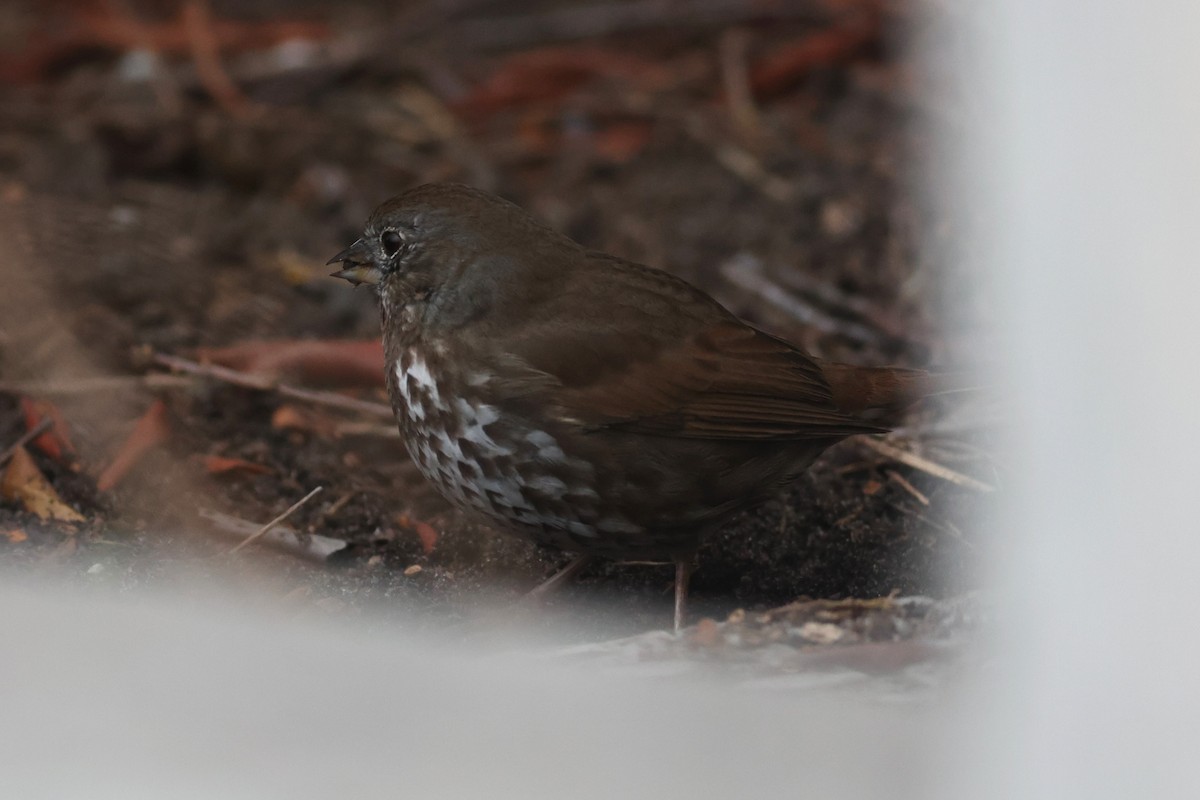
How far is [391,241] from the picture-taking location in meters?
3.06

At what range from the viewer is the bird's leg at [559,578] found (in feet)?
8.95

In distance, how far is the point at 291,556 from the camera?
109 inches

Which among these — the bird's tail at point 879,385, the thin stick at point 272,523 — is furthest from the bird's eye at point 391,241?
the bird's tail at point 879,385

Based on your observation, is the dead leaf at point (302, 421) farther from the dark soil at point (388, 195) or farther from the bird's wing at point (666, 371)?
the bird's wing at point (666, 371)

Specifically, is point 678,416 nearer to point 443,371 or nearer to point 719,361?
point 719,361

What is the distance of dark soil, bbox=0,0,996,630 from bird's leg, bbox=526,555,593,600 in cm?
4

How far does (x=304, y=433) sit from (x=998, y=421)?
1.73 metres

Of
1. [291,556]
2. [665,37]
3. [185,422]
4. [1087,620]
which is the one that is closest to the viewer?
[1087,620]

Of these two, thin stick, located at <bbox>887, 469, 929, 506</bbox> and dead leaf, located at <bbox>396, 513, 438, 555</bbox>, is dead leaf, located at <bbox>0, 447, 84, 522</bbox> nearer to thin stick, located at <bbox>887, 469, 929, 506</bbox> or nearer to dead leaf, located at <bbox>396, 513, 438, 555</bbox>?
dead leaf, located at <bbox>396, 513, 438, 555</bbox>

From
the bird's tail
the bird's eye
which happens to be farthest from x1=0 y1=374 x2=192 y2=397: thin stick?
the bird's tail

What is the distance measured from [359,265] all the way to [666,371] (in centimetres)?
73

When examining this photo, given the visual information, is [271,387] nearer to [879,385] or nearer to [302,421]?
[302,421]

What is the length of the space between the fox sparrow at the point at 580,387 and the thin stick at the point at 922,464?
8.0 inches

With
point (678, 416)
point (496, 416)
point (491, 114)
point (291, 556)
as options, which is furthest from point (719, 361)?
point (491, 114)
